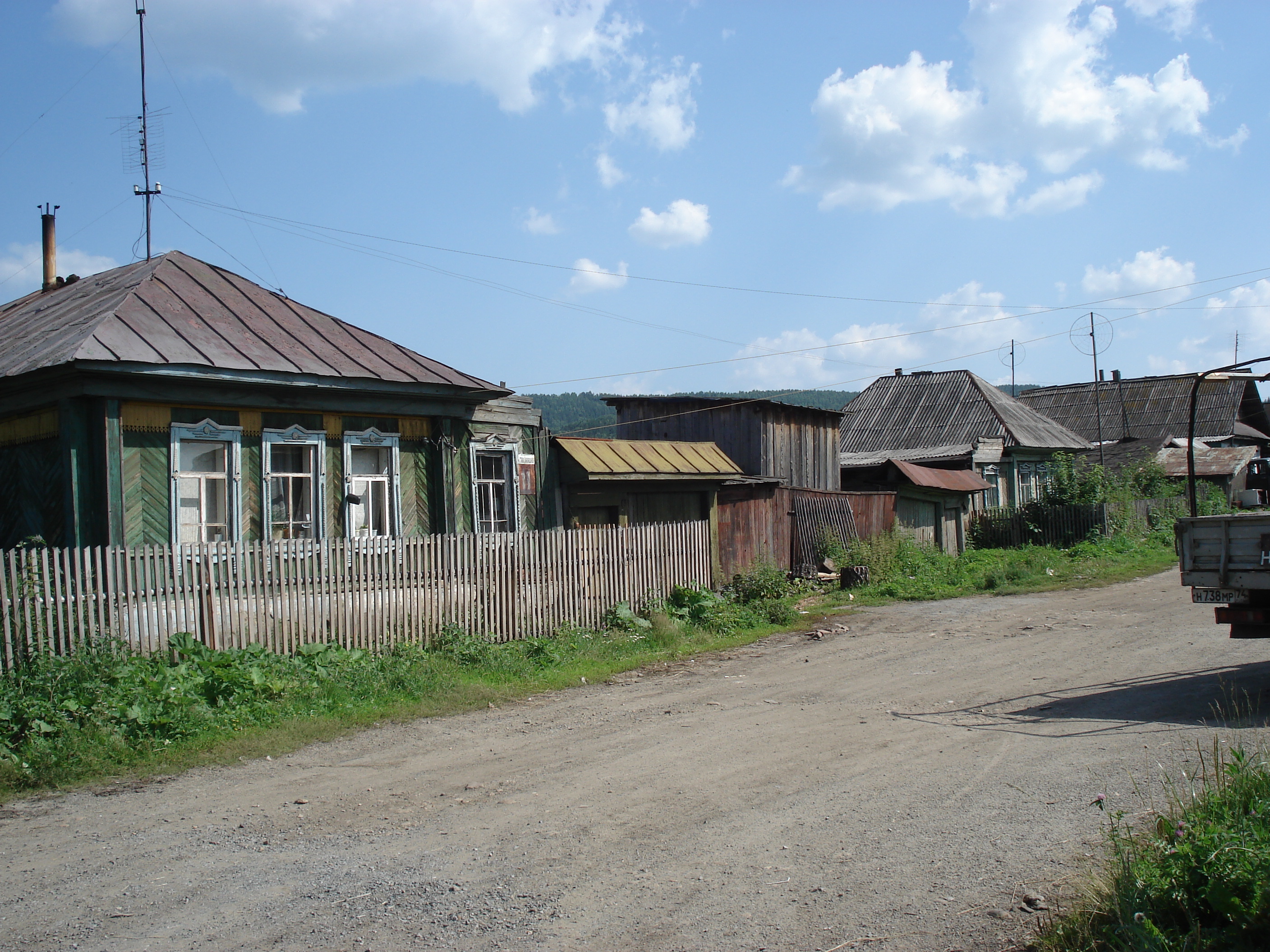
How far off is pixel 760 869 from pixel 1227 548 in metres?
6.13

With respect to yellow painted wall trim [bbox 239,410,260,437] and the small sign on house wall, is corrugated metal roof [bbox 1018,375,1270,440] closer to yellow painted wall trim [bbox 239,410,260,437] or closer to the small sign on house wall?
the small sign on house wall

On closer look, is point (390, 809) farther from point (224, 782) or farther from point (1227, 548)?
point (1227, 548)

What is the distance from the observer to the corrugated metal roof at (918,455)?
26281mm

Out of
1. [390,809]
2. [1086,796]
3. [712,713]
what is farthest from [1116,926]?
[712,713]

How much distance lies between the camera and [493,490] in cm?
1441

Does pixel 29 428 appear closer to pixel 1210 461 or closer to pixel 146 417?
pixel 146 417

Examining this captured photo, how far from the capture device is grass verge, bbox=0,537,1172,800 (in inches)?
284

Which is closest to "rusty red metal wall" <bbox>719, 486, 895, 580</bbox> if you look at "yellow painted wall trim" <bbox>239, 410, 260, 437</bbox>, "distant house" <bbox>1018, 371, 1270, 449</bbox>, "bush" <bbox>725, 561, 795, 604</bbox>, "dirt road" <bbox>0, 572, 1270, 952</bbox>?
"bush" <bbox>725, 561, 795, 604</bbox>

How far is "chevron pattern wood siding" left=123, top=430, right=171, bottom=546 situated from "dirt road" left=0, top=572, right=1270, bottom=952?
452 cm

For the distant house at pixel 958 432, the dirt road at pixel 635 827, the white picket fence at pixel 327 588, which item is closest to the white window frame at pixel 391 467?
the white picket fence at pixel 327 588

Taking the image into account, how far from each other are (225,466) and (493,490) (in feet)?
13.3

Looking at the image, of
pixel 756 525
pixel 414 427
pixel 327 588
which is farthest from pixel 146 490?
pixel 756 525

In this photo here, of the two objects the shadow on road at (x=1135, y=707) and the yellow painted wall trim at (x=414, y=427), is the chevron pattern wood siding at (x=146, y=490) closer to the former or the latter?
the yellow painted wall trim at (x=414, y=427)

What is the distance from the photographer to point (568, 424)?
196 ft
